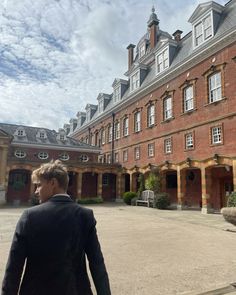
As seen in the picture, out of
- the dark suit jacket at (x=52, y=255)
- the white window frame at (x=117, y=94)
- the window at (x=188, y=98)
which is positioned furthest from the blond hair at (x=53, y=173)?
the white window frame at (x=117, y=94)

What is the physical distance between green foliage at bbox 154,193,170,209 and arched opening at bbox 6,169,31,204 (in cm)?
1394

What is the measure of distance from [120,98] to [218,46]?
1614 centimetres

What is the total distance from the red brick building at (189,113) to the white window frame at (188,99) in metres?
0.08

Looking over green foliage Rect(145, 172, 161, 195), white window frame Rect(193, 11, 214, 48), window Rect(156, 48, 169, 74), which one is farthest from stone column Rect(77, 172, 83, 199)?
white window frame Rect(193, 11, 214, 48)

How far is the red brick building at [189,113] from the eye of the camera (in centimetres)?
1866

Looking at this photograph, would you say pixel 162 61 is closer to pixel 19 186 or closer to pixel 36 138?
pixel 36 138

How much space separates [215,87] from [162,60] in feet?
26.8

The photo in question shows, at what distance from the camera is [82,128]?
44531 mm

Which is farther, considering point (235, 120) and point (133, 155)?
point (133, 155)

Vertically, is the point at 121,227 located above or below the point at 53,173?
below

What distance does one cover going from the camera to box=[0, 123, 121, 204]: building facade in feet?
84.8

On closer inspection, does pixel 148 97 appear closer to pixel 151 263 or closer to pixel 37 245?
pixel 151 263

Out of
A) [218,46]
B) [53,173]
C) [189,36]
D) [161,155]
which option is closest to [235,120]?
[218,46]

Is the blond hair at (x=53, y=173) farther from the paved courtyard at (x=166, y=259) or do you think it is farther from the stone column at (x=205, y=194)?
the stone column at (x=205, y=194)
